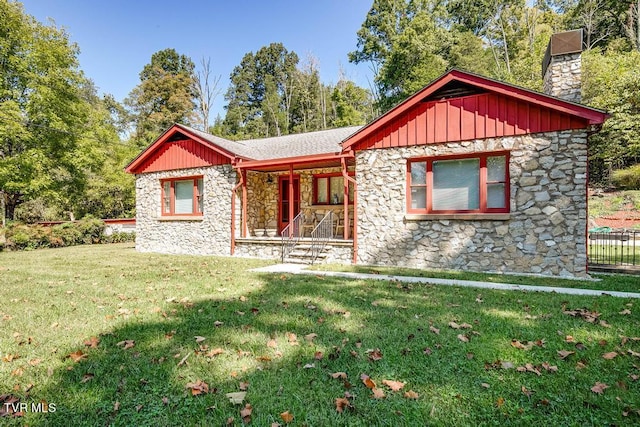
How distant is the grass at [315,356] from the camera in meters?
2.35

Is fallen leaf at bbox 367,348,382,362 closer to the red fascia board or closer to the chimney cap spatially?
the red fascia board

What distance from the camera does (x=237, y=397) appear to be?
2490 millimetres

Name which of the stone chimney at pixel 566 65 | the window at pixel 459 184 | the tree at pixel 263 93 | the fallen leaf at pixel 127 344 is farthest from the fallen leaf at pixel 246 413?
the tree at pixel 263 93

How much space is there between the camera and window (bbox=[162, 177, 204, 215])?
1286 cm

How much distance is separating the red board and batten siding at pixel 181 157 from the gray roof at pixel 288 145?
467 millimetres

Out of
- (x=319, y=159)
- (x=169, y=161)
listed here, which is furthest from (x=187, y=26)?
(x=319, y=159)

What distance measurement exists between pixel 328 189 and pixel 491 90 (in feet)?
21.7

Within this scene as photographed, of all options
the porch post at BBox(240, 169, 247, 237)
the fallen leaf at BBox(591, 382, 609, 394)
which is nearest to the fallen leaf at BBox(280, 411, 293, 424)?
the fallen leaf at BBox(591, 382, 609, 394)

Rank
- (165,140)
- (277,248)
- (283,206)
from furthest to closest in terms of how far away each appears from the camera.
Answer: (283,206)
(165,140)
(277,248)

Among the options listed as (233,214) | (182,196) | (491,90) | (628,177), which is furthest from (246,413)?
(628,177)

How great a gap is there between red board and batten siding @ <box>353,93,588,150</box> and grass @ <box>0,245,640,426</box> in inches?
164

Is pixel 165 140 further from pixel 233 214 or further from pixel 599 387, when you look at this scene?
pixel 599 387

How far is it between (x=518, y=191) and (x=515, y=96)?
85.3 inches

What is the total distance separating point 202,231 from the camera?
12.5 metres
